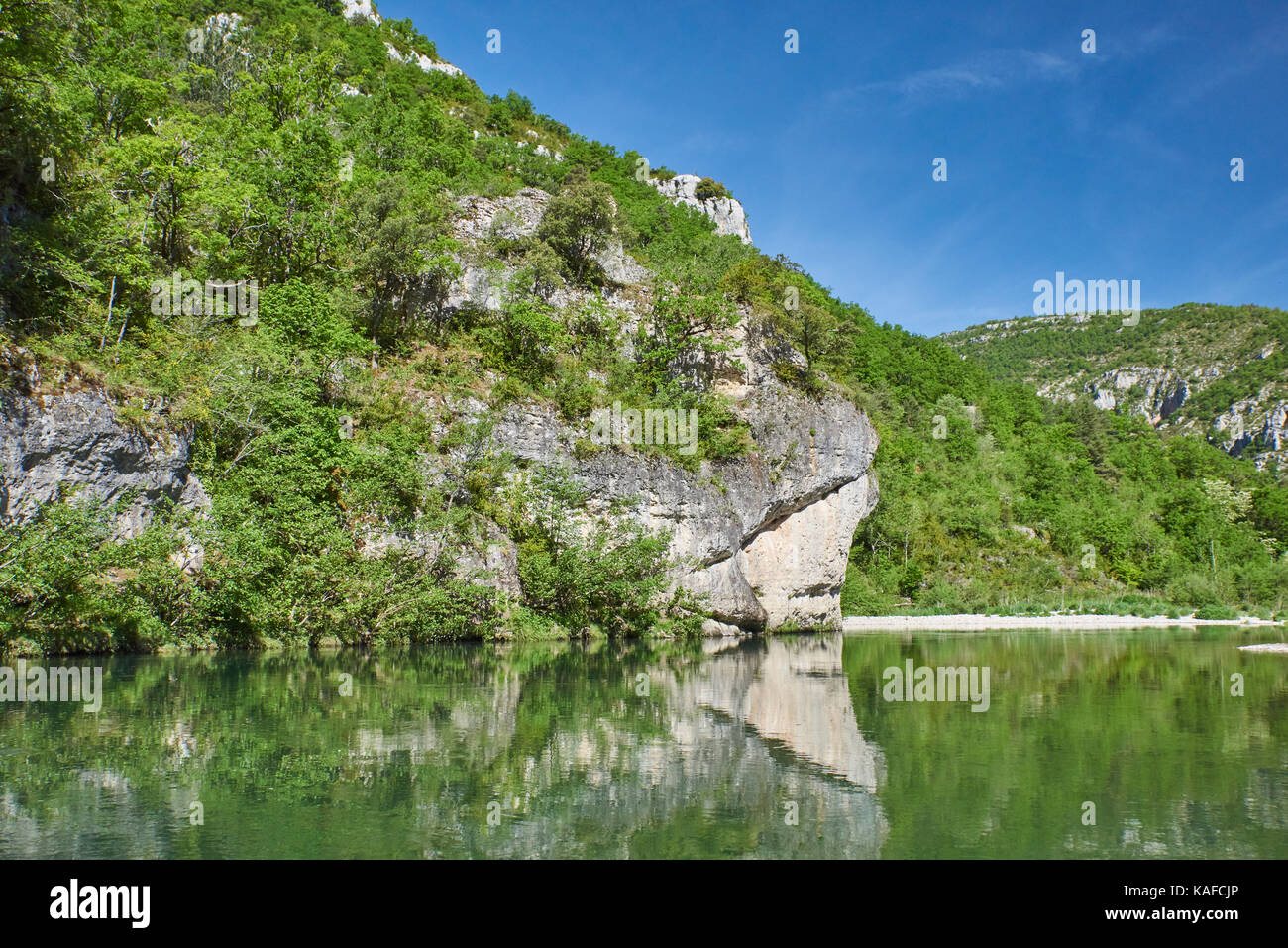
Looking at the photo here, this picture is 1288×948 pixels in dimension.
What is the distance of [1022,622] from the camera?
4972 cm

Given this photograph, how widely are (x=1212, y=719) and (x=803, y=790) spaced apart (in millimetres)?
10349

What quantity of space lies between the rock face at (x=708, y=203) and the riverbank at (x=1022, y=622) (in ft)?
153

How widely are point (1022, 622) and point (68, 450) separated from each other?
5124cm

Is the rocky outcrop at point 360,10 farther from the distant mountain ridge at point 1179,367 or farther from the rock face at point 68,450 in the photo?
the distant mountain ridge at point 1179,367

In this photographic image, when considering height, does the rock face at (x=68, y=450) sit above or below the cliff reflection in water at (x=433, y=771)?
above

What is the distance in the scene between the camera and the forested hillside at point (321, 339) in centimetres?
2100

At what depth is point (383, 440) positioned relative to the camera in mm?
27672

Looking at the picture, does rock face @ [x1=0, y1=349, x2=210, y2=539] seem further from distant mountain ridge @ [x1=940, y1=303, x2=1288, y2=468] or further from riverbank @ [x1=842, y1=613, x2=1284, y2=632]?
distant mountain ridge @ [x1=940, y1=303, x2=1288, y2=468]

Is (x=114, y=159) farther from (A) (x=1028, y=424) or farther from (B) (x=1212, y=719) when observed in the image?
(A) (x=1028, y=424)

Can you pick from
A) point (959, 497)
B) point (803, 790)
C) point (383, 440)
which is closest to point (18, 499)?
point (383, 440)

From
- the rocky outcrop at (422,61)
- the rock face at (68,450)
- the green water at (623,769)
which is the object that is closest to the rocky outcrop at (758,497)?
the rock face at (68,450)

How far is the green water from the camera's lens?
275 inches
